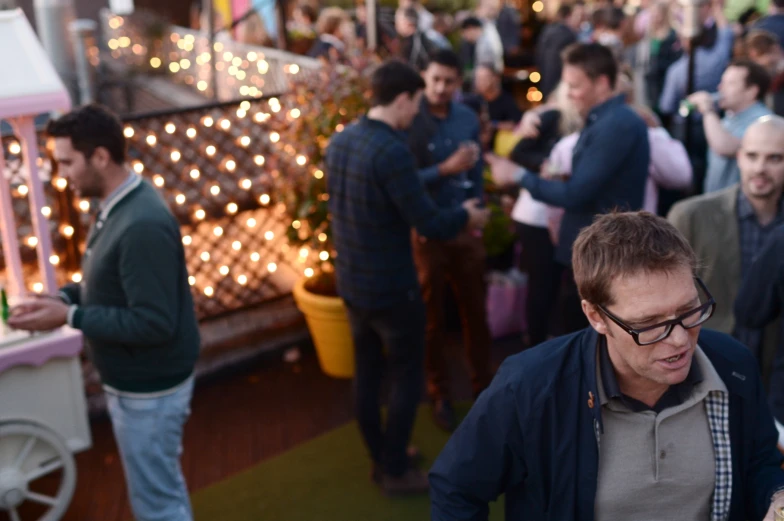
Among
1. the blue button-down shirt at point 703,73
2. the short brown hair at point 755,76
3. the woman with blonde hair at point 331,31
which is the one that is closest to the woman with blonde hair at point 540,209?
the short brown hair at point 755,76

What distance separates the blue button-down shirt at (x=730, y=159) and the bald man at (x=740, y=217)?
960mm

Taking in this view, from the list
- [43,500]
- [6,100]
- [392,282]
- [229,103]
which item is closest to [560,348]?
[392,282]

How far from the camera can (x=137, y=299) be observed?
2.75 m

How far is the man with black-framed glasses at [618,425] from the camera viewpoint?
1695 millimetres

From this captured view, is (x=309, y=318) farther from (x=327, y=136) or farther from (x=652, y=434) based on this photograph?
(x=652, y=434)

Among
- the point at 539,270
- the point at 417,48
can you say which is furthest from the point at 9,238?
the point at 417,48

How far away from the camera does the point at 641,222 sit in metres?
1.71

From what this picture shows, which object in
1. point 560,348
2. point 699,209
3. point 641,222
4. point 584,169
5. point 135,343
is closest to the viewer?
point 641,222

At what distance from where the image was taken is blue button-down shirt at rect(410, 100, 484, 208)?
4.16 m

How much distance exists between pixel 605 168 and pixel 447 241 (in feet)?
2.89

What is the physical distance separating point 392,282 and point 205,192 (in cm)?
215

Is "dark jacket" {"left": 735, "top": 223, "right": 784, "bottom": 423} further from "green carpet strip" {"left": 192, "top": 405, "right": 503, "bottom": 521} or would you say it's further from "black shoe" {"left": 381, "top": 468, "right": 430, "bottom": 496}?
"black shoe" {"left": 381, "top": 468, "right": 430, "bottom": 496}

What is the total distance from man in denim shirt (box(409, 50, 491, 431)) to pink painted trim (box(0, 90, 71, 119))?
4.99 feet

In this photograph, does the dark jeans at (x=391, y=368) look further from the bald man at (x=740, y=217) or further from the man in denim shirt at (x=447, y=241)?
the bald man at (x=740, y=217)
